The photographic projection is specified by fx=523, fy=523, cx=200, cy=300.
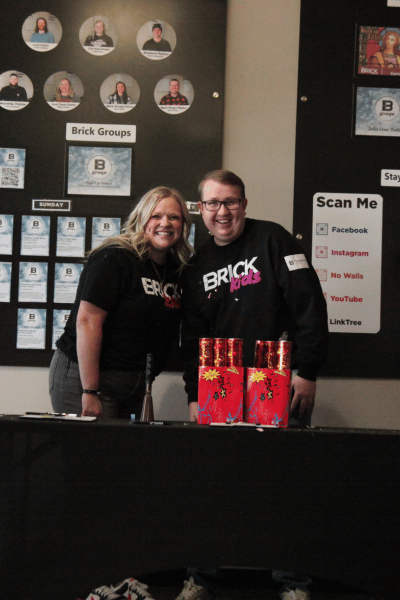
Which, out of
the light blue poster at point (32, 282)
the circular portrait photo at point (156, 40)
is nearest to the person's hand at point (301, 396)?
the light blue poster at point (32, 282)

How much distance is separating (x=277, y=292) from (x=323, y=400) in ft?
2.13

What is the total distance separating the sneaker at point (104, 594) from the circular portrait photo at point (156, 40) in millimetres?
2003

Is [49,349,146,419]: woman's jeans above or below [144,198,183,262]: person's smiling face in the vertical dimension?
below

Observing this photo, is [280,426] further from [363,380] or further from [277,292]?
[363,380]

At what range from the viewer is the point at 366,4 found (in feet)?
7.30

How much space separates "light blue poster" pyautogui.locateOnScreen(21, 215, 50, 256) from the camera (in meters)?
2.21

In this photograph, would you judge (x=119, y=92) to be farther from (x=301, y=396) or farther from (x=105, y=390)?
(x=301, y=396)

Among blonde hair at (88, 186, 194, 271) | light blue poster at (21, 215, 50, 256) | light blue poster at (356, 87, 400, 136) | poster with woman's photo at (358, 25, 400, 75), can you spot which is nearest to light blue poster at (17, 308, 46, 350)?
light blue poster at (21, 215, 50, 256)

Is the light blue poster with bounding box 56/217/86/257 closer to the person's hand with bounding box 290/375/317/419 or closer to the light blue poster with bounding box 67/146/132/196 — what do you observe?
the light blue poster with bounding box 67/146/132/196

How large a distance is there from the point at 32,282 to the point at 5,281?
114 millimetres

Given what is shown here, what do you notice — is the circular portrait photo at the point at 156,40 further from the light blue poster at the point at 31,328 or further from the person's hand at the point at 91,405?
the person's hand at the point at 91,405

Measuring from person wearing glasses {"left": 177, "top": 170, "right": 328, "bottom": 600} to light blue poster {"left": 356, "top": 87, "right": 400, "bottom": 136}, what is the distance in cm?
74

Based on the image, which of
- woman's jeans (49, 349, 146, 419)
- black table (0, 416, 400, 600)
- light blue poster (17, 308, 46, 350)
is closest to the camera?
black table (0, 416, 400, 600)

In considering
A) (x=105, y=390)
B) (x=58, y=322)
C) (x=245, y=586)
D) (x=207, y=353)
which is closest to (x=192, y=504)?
(x=207, y=353)
